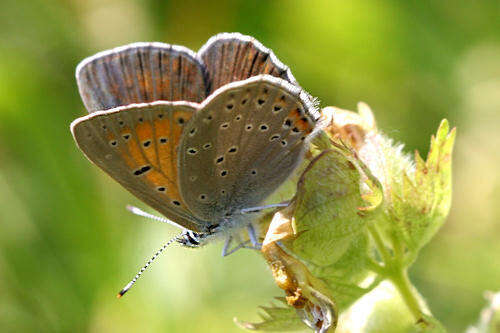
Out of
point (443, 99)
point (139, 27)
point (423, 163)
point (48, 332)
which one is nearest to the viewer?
point (423, 163)

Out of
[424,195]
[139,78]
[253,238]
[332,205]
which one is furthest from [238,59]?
[424,195]

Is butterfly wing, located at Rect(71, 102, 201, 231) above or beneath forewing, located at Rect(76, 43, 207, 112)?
beneath

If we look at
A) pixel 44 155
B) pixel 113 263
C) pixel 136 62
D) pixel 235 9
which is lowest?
pixel 113 263

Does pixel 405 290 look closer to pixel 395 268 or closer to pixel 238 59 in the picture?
pixel 395 268

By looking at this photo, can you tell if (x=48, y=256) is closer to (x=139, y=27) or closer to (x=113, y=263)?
(x=113, y=263)

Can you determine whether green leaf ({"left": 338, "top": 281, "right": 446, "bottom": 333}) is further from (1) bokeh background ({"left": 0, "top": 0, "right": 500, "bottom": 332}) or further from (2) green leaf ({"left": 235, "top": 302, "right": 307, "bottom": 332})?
(1) bokeh background ({"left": 0, "top": 0, "right": 500, "bottom": 332})

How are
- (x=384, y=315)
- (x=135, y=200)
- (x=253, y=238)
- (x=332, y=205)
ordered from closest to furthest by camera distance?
(x=332, y=205) → (x=384, y=315) → (x=253, y=238) → (x=135, y=200)

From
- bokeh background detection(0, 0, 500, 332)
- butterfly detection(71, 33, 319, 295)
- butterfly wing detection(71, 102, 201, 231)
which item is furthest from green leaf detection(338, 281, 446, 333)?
bokeh background detection(0, 0, 500, 332)

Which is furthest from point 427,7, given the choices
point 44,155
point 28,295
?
point 28,295
